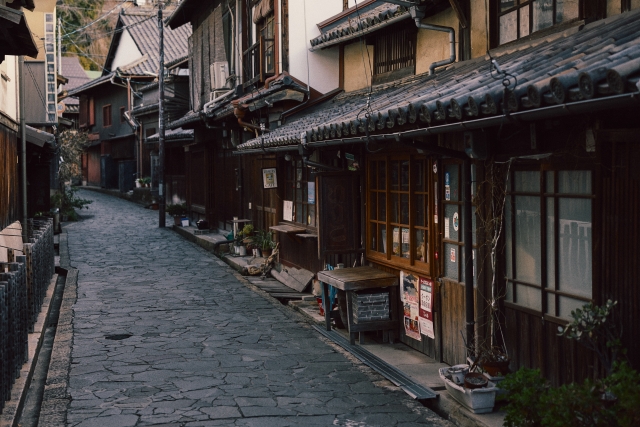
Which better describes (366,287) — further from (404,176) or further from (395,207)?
(404,176)

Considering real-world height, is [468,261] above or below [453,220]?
below

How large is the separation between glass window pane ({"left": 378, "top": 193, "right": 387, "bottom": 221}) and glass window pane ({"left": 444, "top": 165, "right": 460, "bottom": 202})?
227cm

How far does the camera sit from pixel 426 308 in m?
11.5

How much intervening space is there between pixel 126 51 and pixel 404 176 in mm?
46609

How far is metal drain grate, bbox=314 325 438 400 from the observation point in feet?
31.6

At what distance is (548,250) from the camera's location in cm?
862

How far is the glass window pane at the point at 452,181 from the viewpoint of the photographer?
1060cm

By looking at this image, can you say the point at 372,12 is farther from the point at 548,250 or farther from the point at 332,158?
the point at 548,250

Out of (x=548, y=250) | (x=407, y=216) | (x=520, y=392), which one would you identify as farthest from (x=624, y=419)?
(x=407, y=216)

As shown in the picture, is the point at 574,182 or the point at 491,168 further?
the point at 491,168

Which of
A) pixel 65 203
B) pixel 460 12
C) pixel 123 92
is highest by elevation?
pixel 123 92

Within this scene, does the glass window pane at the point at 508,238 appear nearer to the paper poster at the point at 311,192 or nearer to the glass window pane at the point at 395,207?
the glass window pane at the point at 395,207

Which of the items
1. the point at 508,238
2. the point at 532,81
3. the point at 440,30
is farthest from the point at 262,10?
the point at 532,81

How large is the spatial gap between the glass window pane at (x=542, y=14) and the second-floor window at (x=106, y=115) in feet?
165
